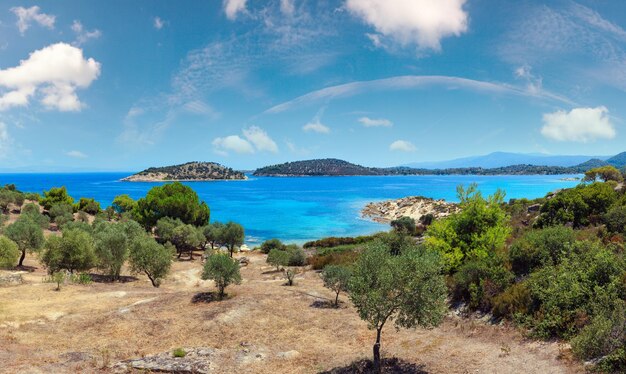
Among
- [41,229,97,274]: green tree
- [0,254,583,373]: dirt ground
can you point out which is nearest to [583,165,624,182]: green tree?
[0,254,583,373]: dirt ground

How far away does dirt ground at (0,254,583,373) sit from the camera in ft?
59.8

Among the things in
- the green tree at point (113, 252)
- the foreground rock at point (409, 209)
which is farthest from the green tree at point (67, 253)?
the foreground rock at point (409, 209)

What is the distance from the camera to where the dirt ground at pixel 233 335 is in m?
18.2

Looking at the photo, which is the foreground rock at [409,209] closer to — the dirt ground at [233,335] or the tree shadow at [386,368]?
the dirt ground at [233,335]

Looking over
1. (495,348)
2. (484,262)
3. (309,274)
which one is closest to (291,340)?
(495,348)

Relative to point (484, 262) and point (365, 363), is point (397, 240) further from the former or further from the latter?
point (365, 363)

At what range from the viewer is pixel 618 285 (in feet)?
62.8

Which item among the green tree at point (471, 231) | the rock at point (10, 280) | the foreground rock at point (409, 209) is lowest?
the foreground rock at point (409, 209)

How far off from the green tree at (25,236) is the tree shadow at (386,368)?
148 feet

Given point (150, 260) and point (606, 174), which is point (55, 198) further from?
point (606, 174)

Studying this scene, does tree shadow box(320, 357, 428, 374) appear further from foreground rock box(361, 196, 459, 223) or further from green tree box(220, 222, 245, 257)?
foreground rock box(361, 196, 459, 223)

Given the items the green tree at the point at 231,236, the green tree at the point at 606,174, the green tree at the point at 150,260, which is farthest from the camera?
the green tree at the point at 606,174

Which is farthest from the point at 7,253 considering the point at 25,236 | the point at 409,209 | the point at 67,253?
the point at 409,209

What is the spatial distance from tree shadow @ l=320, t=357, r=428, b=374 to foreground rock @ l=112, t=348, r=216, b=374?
6.31 meters
